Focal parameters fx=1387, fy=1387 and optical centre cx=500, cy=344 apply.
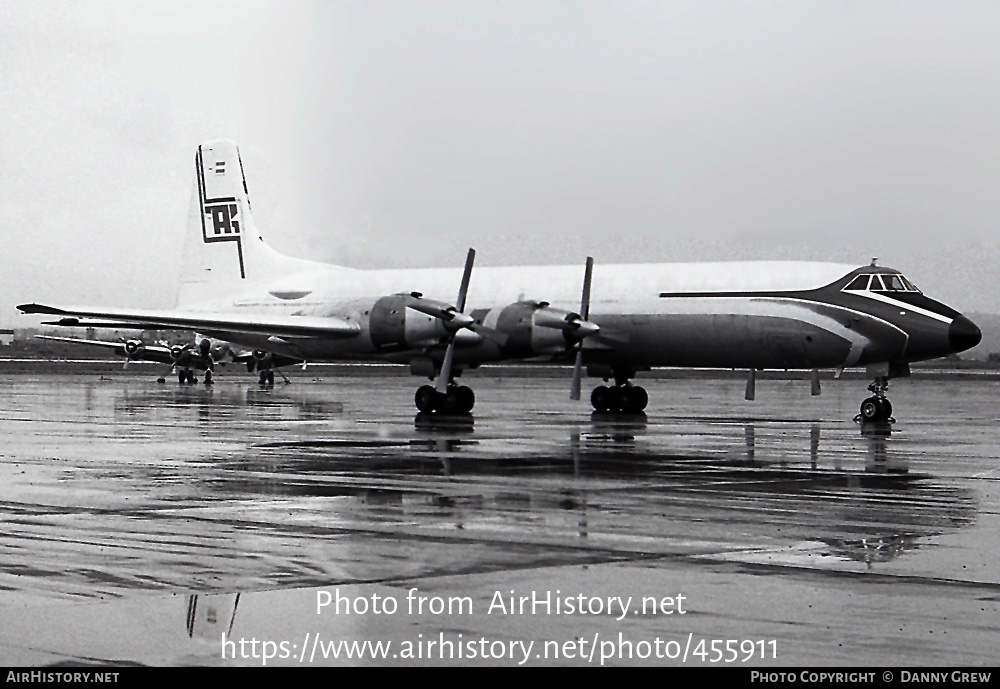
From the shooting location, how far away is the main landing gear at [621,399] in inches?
1379

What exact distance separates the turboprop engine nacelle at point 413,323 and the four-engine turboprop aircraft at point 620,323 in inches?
1.3

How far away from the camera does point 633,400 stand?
3506 centimetres

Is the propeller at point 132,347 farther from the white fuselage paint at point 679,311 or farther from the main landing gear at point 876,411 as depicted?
the main landing gear at point 876,411

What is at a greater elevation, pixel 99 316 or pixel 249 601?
pixel 99 316

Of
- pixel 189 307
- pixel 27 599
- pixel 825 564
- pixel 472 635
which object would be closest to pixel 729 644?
pixel 472 635

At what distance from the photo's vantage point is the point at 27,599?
9.14 meters

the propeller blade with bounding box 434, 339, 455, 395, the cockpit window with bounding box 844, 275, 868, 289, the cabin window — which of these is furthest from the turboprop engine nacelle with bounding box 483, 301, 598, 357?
the cabin window

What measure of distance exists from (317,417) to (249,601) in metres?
23.6

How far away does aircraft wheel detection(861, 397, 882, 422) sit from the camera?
30.6 metres

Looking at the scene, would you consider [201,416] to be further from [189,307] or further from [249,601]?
[249,601]

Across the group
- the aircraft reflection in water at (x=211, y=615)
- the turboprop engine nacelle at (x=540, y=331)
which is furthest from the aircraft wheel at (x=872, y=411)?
the aircraft reflection in water at (x=211, y=615)

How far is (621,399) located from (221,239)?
15.1m

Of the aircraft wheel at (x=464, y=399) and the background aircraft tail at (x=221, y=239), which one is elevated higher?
the background aircraft tail at (x=221, y=239)

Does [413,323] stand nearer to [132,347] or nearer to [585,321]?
[585,321]
